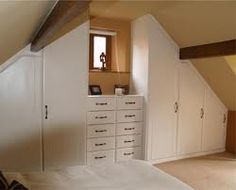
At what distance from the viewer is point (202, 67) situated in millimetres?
4039

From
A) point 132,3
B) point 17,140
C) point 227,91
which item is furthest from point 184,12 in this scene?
point 17,140

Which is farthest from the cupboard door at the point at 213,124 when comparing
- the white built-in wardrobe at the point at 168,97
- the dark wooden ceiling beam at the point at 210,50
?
the dark wooden ceiling beam at the point at 210,50

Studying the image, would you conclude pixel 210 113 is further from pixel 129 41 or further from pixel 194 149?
pixel 129 41

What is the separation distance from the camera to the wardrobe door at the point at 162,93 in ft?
12.5

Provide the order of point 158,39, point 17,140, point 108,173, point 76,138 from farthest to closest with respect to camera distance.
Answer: point 158,39 → point 76,138 → point 17,140 → point 108,173

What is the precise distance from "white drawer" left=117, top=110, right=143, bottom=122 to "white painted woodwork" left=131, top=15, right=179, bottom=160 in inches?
4.6

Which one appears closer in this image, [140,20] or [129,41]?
[140,20]

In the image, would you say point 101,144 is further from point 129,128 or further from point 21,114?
point 21,114

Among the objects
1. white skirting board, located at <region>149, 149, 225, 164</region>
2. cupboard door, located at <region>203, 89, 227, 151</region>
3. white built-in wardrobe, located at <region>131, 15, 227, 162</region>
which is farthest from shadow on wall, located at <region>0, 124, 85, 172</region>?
cupboard door, located at <region>203, 89, 227, 151</region>

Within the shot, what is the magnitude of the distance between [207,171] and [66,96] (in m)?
2.16

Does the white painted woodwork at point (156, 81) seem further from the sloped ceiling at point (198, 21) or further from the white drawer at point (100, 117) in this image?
the white drawer at point (100, 117)

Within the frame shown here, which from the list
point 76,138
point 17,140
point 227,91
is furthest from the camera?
point 227,91

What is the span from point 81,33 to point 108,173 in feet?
6.40

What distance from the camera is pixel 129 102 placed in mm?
3730
